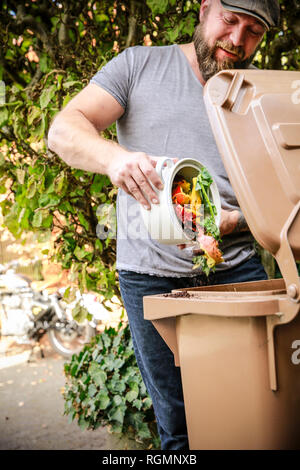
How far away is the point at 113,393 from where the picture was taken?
110 inches

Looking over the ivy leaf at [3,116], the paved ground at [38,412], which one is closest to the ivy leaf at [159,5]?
the ivy leaf at [3,116]

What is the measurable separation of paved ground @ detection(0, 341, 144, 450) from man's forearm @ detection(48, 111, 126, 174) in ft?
6.02

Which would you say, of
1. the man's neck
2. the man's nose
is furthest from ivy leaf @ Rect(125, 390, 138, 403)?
the man's nose

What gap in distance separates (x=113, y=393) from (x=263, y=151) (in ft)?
6.29

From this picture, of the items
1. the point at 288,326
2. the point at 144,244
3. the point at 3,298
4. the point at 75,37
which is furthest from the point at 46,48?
the point at 3,298

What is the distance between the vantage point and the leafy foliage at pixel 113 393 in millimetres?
2727

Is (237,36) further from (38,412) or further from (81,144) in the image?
(38,412)

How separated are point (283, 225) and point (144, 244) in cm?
66

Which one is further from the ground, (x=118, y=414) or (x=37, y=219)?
(x=37, y=219)

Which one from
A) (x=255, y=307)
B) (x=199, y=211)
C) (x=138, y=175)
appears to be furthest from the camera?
(x=199, y=211)

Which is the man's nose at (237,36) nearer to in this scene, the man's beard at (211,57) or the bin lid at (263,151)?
the man's beard at (211,57)

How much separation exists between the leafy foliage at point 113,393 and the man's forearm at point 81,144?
1.55m

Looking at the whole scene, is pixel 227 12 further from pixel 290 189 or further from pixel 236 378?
pixel 236 378

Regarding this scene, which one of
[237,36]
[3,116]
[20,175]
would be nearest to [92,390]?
[20,175]
